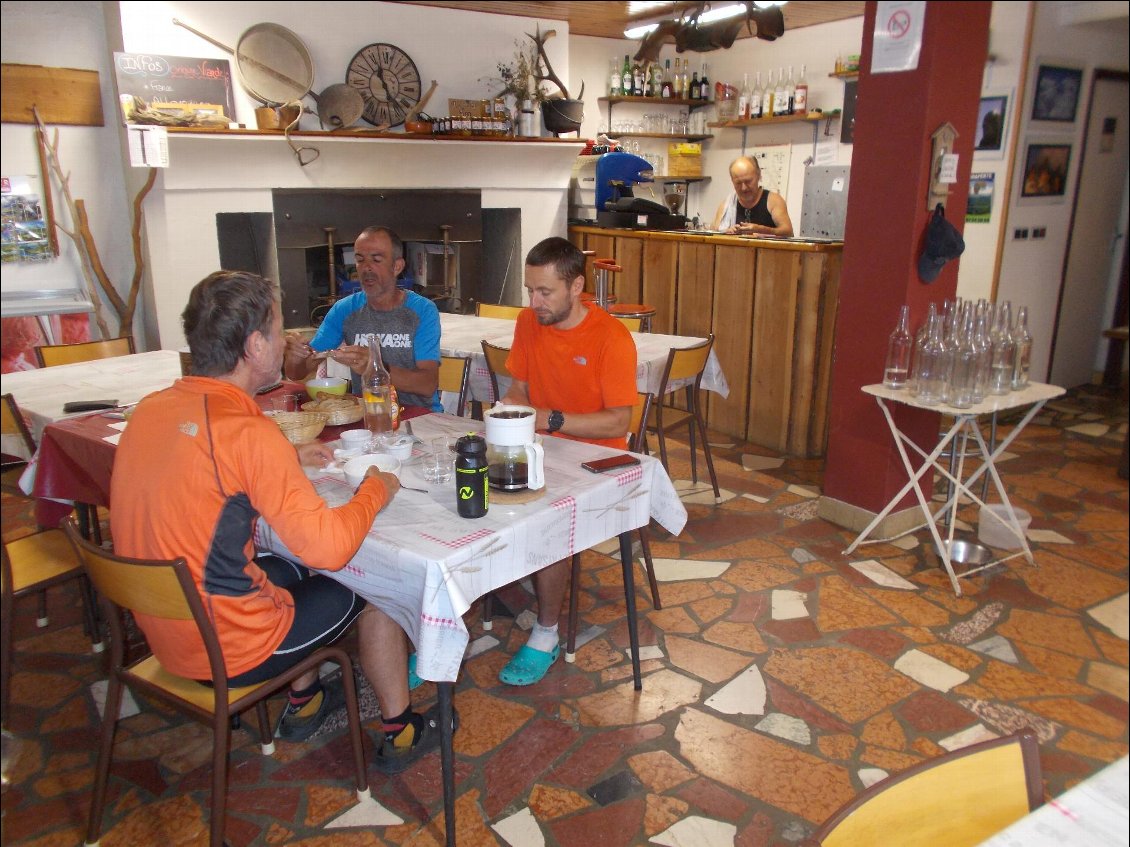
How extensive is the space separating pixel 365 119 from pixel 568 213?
69.3 inches

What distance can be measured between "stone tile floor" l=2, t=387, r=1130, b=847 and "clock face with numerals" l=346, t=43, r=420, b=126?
3613mm

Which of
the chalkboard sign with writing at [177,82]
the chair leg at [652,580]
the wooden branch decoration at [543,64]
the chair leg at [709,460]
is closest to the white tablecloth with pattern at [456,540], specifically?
the chair leg at [652,580]

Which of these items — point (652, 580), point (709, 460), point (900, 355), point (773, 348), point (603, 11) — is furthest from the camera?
point (603, 11)

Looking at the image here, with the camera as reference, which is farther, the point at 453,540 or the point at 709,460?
the point at 709,460

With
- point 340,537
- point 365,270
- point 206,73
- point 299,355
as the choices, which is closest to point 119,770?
point 340,537

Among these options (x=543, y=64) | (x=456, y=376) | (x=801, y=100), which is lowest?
(x=456, y=376)

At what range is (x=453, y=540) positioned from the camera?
162 centimetres

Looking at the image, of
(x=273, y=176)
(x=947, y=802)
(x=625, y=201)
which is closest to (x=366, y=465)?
(x=947, y=802)

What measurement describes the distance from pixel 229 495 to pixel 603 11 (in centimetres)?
534

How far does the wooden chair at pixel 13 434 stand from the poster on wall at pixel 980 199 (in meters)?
3.64

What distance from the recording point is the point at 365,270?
118 inches

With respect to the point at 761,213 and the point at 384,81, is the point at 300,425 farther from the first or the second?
the point at 761,213

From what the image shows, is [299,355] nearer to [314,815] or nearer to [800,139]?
[314,815]

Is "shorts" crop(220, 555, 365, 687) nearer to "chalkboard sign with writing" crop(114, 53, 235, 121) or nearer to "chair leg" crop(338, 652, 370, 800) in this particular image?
"chair leg" crop(338, 652, 370, 800)
